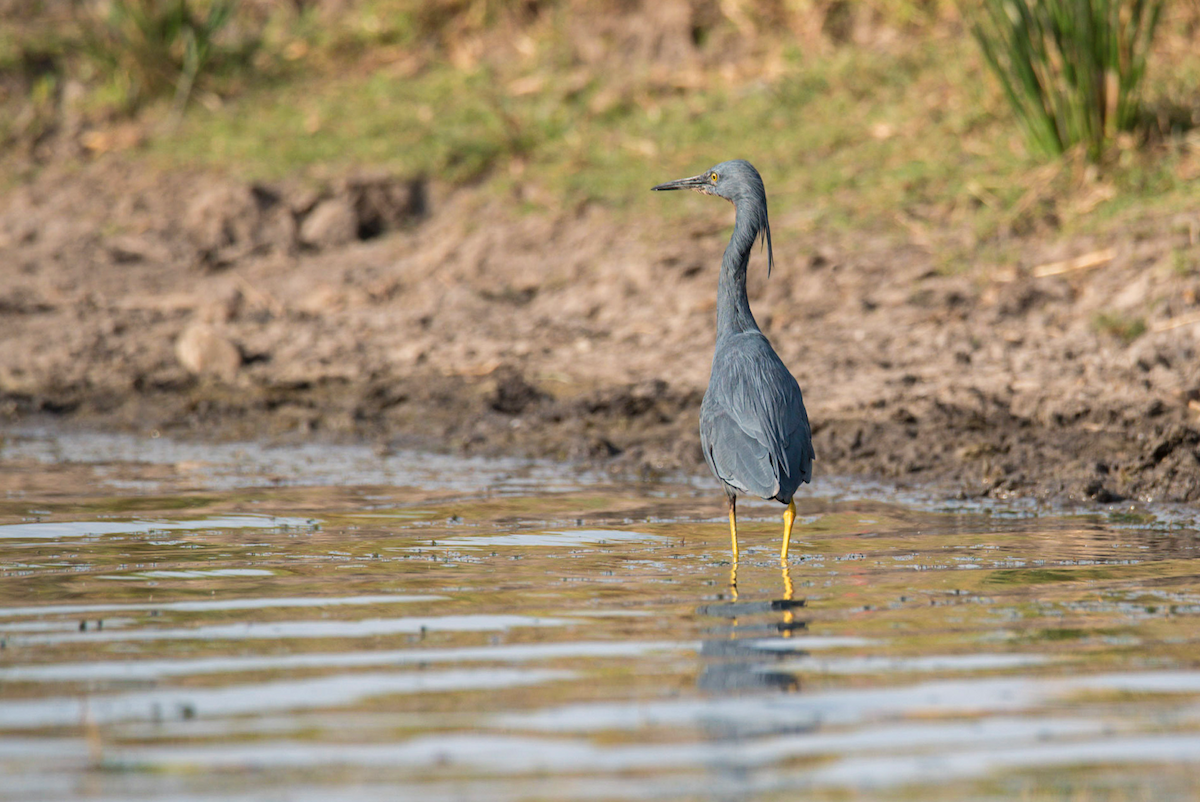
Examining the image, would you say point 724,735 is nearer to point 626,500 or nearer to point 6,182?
point 626,500

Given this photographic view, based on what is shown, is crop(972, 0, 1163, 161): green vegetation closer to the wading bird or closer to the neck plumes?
the neck plumes

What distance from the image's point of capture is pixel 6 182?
41.4 ft

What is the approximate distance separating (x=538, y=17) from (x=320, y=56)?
2.07 metres

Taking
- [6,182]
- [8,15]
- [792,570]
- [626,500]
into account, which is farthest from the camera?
[8,15]

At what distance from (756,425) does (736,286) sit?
109cm

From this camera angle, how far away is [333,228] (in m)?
11.2

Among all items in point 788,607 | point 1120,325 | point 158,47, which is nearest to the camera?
point 788,607

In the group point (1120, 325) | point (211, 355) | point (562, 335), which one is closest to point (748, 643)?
point (1120, 325)

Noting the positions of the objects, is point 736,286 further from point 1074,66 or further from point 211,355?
point 211,355

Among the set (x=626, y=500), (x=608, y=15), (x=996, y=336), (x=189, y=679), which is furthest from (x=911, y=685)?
(x=608, y=15)

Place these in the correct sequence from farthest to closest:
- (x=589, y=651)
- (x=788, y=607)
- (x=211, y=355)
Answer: (x=211, y=355) < (x=788, y=607) < (x=589, y=651)

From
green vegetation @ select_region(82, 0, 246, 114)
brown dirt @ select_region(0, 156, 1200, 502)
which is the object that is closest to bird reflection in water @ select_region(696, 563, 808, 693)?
brown dirt @ select_region(0, 156, 1200, 502)

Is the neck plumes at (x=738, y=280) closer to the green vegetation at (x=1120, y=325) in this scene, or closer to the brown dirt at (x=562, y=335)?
the brown dirt at (x=562, y=335)

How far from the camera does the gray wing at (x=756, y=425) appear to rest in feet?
18.1
